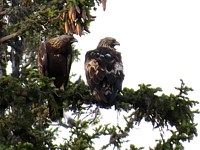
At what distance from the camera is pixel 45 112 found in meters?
9.82

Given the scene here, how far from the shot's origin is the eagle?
1133cm

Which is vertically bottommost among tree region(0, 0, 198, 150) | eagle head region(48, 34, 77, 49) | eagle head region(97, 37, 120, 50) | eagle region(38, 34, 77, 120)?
tree region(0, 0, 198, 150)

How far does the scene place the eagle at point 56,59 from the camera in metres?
11.3

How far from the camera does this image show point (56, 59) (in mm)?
11500

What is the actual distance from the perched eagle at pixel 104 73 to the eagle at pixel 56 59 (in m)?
0.54

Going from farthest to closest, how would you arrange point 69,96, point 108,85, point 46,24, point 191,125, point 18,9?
point 18,9 < point 46,24 < point 108,85 < point 69,96 < point 191,125

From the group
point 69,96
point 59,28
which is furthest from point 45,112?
point 59,28

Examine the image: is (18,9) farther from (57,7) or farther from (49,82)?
(49,82)

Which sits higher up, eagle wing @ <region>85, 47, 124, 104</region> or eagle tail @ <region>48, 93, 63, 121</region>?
eagle wing @ <region>85, 47, 124, 104</region>

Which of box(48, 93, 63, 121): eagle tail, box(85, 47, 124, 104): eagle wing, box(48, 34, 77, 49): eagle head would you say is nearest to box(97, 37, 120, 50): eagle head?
box(48, 34, 77, 49): eagle head

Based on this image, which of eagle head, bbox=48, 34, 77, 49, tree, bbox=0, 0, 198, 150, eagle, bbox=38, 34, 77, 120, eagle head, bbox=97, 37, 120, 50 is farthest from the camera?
eagle head, bbox=97, 37, 120, 50

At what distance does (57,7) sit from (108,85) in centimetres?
182

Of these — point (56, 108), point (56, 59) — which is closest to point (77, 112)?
point (56, 108)

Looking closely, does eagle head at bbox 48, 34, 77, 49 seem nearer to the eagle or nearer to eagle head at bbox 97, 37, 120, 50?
the eagle
